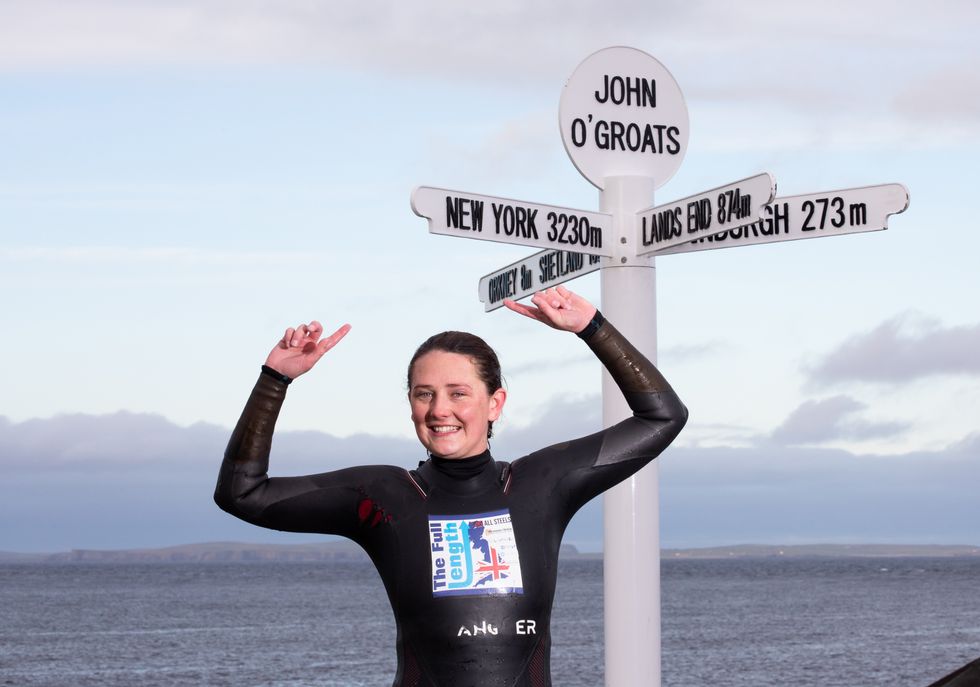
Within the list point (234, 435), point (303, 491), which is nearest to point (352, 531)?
point (303, 491)

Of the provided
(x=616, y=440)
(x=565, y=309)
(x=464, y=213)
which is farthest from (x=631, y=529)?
(x=565, y=309)

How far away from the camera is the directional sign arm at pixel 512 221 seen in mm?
6051

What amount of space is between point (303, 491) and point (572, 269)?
130 inches

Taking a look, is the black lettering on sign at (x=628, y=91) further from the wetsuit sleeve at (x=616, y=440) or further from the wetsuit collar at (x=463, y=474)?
the wetsuit collar at (x=463, y=474)

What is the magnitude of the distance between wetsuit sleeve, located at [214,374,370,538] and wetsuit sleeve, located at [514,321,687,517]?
1.83ft

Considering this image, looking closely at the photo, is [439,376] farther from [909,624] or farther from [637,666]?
[909,624]

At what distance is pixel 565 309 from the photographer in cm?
407

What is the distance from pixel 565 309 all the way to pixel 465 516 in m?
0.71

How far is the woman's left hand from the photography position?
4059 mm

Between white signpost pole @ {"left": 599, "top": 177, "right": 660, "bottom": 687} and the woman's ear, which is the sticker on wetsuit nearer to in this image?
the woman's ear

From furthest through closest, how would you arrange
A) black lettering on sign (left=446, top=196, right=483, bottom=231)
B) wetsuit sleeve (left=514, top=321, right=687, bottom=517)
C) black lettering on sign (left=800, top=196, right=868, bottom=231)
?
black lettering on sign (left=800, top=196, right=868, bottom=231) → black lettering on sign (left=446, top=196, right=483, bottom=231) → wetsuit sleeve (left=514, top=321, right=687, bottom=517)

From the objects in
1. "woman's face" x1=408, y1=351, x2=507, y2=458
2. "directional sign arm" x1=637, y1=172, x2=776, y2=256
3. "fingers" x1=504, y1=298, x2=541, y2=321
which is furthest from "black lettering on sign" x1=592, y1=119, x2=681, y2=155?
"woman's face" x1=408, y1=351, x2=507, y2=458

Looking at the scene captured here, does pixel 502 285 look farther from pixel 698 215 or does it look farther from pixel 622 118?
pixel 698 215

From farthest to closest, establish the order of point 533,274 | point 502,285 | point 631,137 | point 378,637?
point 378,637
point 502,285
point 533,274
point 631,137
